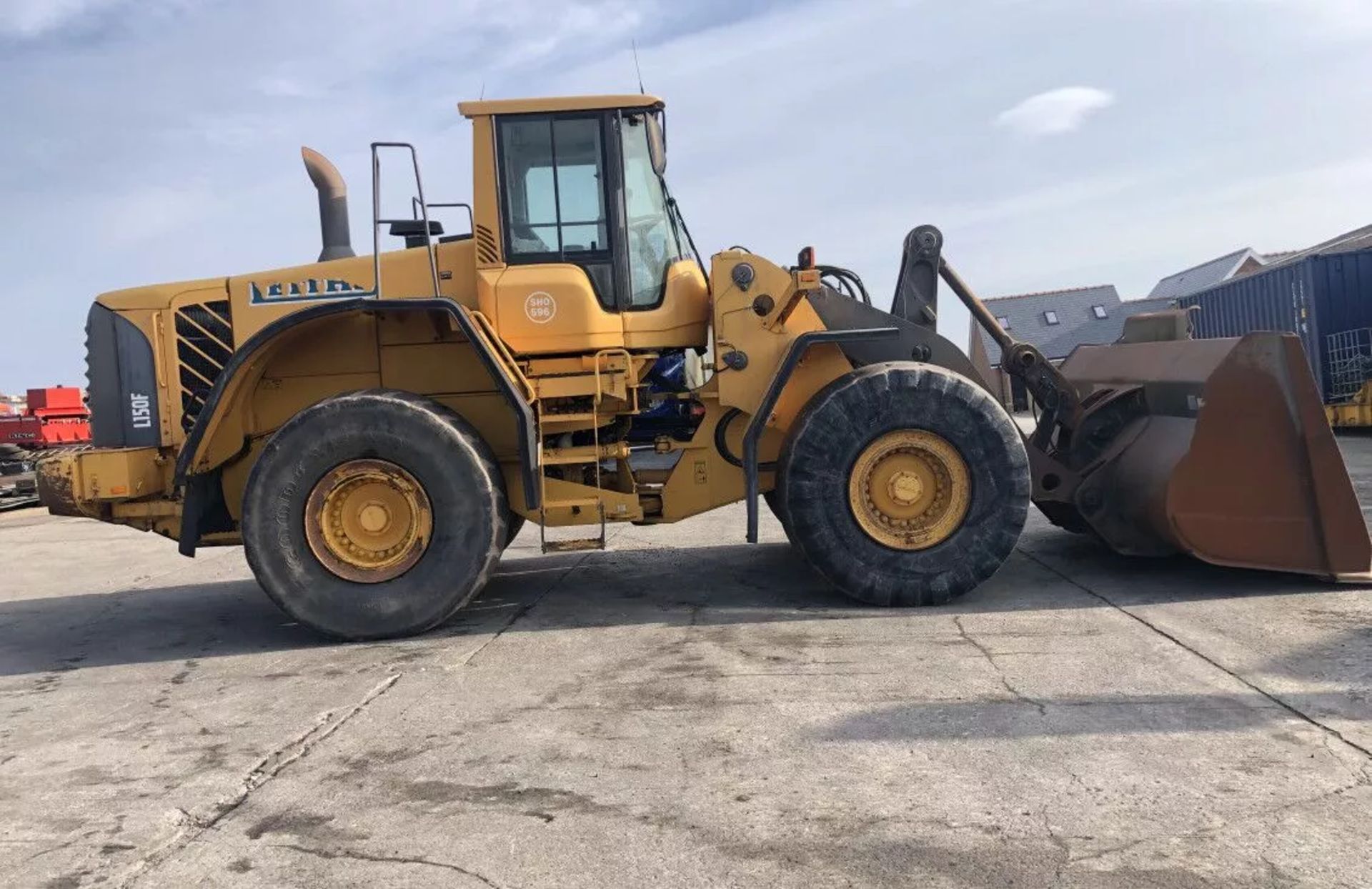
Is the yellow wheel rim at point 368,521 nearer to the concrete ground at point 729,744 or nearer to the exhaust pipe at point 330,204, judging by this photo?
the concrete ground at point 729,744

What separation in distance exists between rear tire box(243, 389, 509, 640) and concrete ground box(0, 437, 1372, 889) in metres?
0.23

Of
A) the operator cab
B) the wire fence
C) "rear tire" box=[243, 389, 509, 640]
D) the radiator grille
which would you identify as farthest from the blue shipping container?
"rear tire" box=[243, 389, 509, 640]

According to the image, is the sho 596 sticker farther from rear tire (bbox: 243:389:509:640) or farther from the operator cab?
rear tire (bbox: 243:389:509:640)

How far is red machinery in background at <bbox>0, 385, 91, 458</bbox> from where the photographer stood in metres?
22.2

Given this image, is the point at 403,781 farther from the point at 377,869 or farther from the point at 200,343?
the point at 200,343

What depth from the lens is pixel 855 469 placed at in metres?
6.16

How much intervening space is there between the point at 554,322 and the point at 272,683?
2523 millimetres

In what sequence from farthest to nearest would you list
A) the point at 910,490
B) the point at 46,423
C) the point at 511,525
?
the point at 46,423, the point at 511,525, the point at 910,490

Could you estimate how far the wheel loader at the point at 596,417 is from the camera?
5.93 meters

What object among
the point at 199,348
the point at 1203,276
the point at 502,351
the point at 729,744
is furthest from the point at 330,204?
the point at 1203,276

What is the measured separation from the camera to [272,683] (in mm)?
5230

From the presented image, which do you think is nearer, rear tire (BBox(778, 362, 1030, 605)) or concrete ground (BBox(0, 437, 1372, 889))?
concrete ground (BBox(0, 437, 1372, 889))

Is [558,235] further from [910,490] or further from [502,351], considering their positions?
[910,490]

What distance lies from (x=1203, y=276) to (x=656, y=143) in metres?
38.8
